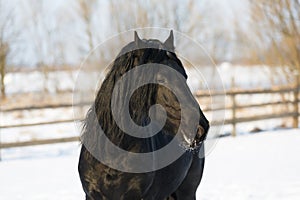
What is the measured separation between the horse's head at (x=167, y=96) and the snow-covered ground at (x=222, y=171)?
9.55 feet

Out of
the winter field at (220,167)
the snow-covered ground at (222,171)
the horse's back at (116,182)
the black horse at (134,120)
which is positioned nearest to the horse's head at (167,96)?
the black horse at (134,120)

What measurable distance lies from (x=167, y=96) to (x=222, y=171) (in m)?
4.57

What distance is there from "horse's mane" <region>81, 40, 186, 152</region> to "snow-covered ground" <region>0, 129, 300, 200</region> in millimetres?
2872

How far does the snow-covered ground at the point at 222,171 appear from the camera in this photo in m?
5.51

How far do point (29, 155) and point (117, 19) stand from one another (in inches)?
320

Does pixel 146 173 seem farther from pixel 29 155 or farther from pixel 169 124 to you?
pixel 29 155

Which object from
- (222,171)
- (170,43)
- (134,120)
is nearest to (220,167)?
(222,171)

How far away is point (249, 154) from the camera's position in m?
8.24

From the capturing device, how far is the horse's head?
A: 2.37m

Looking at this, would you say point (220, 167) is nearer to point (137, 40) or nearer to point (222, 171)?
point (222, 171)

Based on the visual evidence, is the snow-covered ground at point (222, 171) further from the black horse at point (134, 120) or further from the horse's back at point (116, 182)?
the black horse at point (134, 120)

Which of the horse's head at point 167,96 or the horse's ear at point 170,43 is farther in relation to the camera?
the horse's ear at point 170,43

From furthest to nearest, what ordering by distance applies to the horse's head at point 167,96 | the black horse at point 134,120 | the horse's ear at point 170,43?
the horse's ear at point 170,43 < the black horse at point 134,120 < the horse's head at point 167,96

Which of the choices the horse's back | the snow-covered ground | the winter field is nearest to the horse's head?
the horse's back
